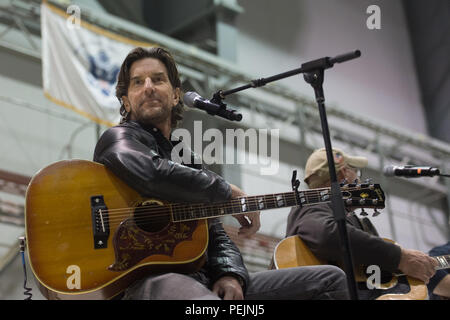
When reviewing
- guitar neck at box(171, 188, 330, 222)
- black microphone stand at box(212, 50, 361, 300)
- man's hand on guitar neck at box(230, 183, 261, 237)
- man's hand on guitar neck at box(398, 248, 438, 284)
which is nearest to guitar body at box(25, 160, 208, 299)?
guitar neck at box(171, 188, 330, 222)

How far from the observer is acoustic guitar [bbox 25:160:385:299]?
2740 millimetres

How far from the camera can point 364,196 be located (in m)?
3.05

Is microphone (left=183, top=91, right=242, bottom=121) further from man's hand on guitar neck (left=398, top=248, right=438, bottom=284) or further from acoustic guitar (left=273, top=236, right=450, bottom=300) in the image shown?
man's hand on guitar neck (left=398, top=248, right=438, bottom=284)

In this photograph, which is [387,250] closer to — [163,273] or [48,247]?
[163,273]

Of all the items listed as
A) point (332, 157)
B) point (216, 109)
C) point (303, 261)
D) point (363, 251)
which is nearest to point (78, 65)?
point (303, 261)

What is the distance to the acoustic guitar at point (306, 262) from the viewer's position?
13.0 feet

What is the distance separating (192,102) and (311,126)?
8.44 m

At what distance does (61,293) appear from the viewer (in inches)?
105

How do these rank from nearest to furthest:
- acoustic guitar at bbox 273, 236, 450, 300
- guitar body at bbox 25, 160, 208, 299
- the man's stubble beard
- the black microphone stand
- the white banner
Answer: the black microphone stand < guitar body at bbox 25, 160, 208, 299 < the man's stubble beard < acoustic guitar at bbox 273, 236, 450, 300 < the white banner

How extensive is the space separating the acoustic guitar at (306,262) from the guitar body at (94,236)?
118 cm

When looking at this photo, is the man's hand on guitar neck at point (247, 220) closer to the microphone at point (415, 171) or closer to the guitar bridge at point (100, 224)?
the guitar bridge at point (100, 224)

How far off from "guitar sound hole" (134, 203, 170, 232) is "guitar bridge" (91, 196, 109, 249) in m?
0.14

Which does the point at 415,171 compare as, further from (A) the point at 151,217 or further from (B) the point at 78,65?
(B) the point at 78,65

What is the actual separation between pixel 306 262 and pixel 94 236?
1.68 m
